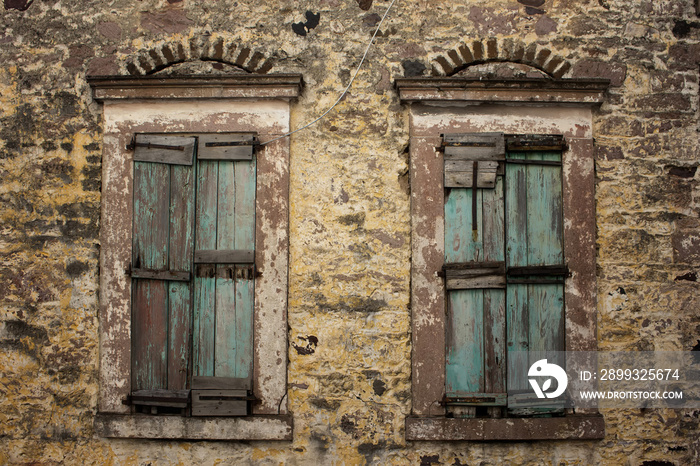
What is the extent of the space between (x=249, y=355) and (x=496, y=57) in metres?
2.76

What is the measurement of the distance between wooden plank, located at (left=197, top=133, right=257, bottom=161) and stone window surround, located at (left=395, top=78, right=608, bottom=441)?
1.14 m

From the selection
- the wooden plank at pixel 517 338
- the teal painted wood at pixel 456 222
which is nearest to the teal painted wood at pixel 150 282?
the teal painted wood at pixel 456 222

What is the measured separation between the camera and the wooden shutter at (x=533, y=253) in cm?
378

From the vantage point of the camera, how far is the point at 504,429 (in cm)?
369

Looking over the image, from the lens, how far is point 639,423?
375 centimetres

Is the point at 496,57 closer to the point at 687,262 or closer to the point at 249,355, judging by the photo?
the point at 687,262

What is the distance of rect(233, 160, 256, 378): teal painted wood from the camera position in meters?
3.80

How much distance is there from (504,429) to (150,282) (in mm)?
2677

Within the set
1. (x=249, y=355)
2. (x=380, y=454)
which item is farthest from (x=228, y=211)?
(x=380, y=454)

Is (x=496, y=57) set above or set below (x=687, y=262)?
above

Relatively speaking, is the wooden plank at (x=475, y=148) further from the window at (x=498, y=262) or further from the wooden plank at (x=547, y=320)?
the wooden plank at (x=547, y=320)

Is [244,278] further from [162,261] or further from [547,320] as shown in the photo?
[547,320]

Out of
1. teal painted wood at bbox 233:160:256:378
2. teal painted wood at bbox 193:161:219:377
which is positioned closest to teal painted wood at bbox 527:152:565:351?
teal painted wood at bbox 233:160:256:378

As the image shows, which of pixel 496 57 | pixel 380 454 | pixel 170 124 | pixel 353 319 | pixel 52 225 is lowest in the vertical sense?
pixel 380 454
